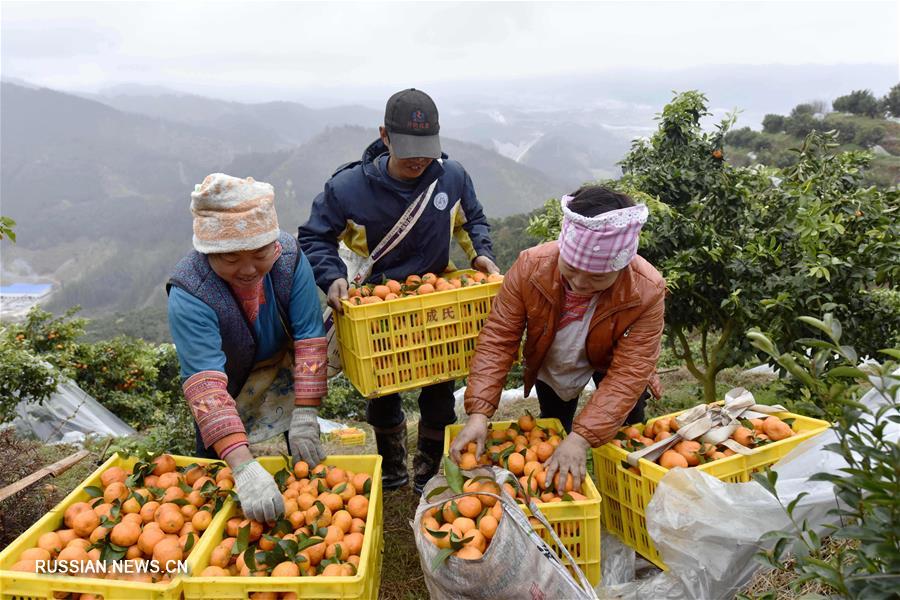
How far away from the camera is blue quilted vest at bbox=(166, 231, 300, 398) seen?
8.67ft

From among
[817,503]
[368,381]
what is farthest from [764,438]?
[368,381]

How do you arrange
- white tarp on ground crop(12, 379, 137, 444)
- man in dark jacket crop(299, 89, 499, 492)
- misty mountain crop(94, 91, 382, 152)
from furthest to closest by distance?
misty mountain crop(94, 91, 382, 152)
white tarp on ground crop(12, 379, 137, 444)
man in dark jacket crop(299, 89, 499, 492)

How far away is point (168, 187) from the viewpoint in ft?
332

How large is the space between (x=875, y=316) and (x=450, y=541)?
9.84 ft

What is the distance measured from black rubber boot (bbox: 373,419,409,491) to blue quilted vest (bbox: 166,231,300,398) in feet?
3.32

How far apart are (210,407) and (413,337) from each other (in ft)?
3.00

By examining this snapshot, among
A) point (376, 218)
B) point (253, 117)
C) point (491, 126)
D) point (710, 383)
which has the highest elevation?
point (376, 218)

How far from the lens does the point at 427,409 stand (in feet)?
11.9

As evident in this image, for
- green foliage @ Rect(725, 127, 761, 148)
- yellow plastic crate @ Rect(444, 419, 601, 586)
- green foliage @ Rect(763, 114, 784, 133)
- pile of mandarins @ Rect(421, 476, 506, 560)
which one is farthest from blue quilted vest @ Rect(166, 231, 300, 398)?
green foliage @ Rect(763, 114, 784, 133)

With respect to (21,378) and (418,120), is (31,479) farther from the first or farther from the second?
(21,378)

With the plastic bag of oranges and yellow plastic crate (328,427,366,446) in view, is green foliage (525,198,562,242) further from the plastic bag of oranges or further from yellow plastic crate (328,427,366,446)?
yellow plastic crate (328,427,366,446)

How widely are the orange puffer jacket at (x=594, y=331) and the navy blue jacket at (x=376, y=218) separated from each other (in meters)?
0.63

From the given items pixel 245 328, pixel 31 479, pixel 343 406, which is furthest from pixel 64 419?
pixel 245 328

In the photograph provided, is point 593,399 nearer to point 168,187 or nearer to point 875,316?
point 875,316
